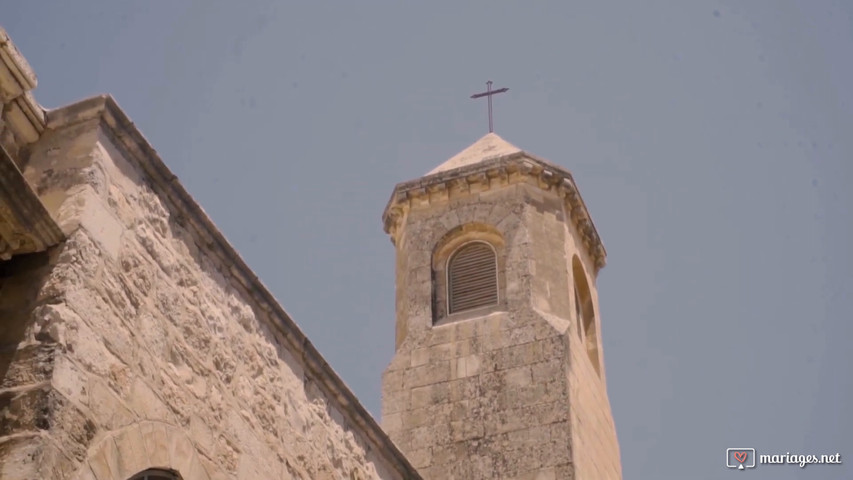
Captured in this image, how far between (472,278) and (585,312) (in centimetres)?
157

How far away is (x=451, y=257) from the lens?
13.7 metres

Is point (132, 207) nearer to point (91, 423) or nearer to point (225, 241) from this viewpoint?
point (225, 241)

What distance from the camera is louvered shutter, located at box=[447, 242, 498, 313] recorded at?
13.2m

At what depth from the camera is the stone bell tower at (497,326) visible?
1182 centimetres

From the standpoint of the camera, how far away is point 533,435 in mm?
11695

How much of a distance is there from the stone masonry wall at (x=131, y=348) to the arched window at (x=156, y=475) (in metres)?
0.04

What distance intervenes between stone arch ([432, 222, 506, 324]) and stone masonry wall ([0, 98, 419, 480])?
544 centimetres

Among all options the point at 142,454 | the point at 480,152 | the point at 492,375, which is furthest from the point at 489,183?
the point at 142,454

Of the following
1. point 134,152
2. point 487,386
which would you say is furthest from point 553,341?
point 134,152

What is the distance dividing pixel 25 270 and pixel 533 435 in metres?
6.86

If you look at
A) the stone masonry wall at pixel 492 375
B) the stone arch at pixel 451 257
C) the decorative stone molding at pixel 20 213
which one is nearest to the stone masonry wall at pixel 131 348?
the decorative stone molding at pixel 20 213

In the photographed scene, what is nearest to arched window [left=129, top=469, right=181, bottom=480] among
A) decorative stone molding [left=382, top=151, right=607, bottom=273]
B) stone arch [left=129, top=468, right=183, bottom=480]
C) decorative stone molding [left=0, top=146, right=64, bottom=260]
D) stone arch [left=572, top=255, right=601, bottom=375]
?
stone arch [left=129, top=468, right=183, bottom=480]

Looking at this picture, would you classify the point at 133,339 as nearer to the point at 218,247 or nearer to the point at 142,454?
the point at 142,454

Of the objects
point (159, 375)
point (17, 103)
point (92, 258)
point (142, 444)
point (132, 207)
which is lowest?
point (142, 444)
